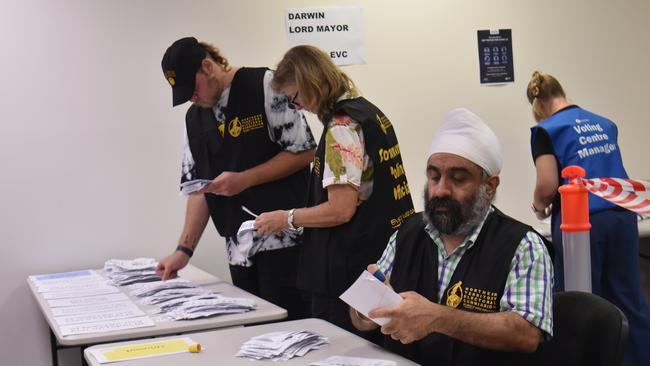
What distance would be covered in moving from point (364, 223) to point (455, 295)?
0.70 metres

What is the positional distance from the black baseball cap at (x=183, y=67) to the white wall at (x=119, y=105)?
0.91 metres

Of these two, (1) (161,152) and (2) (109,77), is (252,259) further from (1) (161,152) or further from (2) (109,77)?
(2) (109,77)

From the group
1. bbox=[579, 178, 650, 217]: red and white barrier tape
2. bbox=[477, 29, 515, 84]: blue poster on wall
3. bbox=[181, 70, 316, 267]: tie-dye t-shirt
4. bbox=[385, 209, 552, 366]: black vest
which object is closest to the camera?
bbox=[385, 209, 552, 366]: black vest

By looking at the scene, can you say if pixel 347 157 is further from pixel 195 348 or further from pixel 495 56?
pixel 495 56

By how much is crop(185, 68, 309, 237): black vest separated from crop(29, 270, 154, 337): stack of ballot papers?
0.57 metres

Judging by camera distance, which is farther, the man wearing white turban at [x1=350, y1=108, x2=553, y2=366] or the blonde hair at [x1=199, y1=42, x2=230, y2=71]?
the blonde hair at [x1=199, y1=42, x2=230, y2=71]

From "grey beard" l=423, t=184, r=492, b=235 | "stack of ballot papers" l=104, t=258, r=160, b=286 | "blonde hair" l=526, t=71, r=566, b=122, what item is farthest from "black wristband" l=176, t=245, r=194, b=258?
"blonde hair" l=526, t=71, r=566, b=122

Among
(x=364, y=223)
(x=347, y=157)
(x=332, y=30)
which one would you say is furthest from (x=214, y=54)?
(x=332, y=30)

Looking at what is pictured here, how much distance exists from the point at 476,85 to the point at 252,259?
2.01m

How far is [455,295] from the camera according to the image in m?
1.87

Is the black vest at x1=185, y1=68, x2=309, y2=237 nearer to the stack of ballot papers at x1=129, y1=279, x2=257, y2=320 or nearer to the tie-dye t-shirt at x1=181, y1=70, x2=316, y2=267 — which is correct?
the tie-dye t-shirt at x1=181, y1=70, x2=316, y2=267

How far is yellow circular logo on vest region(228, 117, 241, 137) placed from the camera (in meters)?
3.08

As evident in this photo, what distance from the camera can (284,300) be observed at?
299 centimetres

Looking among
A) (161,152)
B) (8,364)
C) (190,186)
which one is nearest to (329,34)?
(161,152)
